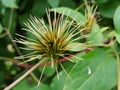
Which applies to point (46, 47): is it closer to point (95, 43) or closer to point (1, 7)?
point (95, 43)

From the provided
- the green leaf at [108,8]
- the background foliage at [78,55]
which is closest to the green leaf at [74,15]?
the background foliage at [78,55]

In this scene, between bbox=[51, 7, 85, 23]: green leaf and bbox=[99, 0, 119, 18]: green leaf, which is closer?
bbox=[51, 7, 85, 23]: green leaf

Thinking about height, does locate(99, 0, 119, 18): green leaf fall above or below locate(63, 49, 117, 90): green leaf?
above

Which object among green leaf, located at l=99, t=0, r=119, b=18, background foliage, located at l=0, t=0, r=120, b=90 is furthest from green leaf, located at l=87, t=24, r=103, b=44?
green leaf, located at l=99, t=0, r=119, b=18

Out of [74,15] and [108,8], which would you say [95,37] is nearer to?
[74,15]

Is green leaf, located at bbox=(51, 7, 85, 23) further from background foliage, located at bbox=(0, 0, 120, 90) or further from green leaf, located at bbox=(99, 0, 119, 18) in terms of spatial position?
green leaf, located at bbox=(99, 0, 119, 18)

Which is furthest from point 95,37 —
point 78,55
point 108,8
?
point 108,8

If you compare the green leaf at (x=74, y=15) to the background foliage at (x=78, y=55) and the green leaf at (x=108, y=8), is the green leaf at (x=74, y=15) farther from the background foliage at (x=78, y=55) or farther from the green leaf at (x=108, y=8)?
the green leaf at (x=108, y=8)

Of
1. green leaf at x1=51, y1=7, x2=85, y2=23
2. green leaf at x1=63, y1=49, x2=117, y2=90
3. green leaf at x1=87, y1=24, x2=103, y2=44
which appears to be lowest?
green leaf at x1=63, y1=49, x2=117, y2=90
